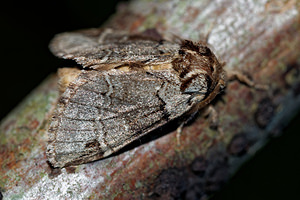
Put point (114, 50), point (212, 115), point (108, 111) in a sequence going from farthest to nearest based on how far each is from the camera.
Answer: point (114, 50)
point (212, 115)
point (108, 111)

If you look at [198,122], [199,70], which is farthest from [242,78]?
[198,122]

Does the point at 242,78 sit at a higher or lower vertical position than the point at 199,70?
higher

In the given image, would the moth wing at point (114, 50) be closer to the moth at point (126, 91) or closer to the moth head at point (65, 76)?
the moth at point (126, 91)

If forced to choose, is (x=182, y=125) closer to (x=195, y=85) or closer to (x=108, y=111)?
(x=195, y=85)

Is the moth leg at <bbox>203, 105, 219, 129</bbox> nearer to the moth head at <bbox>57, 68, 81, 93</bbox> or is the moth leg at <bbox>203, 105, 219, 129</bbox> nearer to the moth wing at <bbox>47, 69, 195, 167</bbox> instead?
the moth wing at <bbox>47, 69, 195, 167</bbox>

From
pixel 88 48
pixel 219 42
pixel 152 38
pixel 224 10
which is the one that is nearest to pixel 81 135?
pixel 88 48

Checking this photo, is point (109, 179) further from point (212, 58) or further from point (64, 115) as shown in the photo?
point (212, 58)

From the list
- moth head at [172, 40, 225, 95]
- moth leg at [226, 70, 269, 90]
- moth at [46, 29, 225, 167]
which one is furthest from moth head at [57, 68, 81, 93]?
moth leg at [226, 70, 269, 90]
